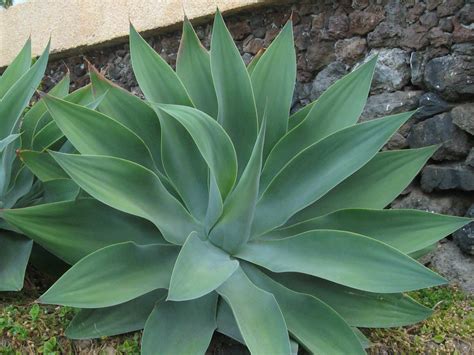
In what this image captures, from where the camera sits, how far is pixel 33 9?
13.8ft

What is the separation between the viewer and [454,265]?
95.7 inches

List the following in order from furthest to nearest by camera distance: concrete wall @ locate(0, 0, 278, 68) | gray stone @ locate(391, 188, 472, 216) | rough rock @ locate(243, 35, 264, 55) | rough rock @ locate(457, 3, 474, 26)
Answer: concrete wall @ locate(0, 0, 278, 68) < rough rock @ locate(243, 35, 264, 55) < gray stone @ locate(391, 188, 472, 216) < rough rock @ locate(457, 3, 474, 26)

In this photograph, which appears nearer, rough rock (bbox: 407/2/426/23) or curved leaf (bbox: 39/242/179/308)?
curved leaf (bbox: 39/242/179/308)

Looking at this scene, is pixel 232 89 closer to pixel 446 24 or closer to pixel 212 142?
pixel 212 142

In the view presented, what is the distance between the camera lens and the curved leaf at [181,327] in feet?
3.64

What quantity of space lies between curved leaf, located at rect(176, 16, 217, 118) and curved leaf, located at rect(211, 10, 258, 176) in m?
0.09

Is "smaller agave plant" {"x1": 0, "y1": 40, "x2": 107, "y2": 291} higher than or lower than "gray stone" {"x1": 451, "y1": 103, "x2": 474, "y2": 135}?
higher

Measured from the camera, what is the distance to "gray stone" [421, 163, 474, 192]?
2.38m

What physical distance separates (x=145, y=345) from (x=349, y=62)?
1952 millimetres

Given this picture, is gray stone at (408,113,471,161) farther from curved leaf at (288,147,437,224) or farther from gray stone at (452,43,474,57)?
curved leaf at (288,147,437,224)

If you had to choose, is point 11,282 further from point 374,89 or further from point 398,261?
point 374,89

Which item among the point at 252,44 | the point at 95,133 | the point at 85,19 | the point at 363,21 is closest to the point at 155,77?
the point at 95,133

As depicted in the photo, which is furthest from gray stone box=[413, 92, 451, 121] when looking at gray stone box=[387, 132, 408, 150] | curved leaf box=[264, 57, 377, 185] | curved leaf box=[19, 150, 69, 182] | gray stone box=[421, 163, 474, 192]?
curved leaf box=[19, 150, 69, 182]

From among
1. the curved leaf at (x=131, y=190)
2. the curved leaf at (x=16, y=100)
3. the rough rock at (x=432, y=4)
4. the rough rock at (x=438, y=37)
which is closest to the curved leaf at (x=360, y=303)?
the curved leaf at (x=131, y=190)
